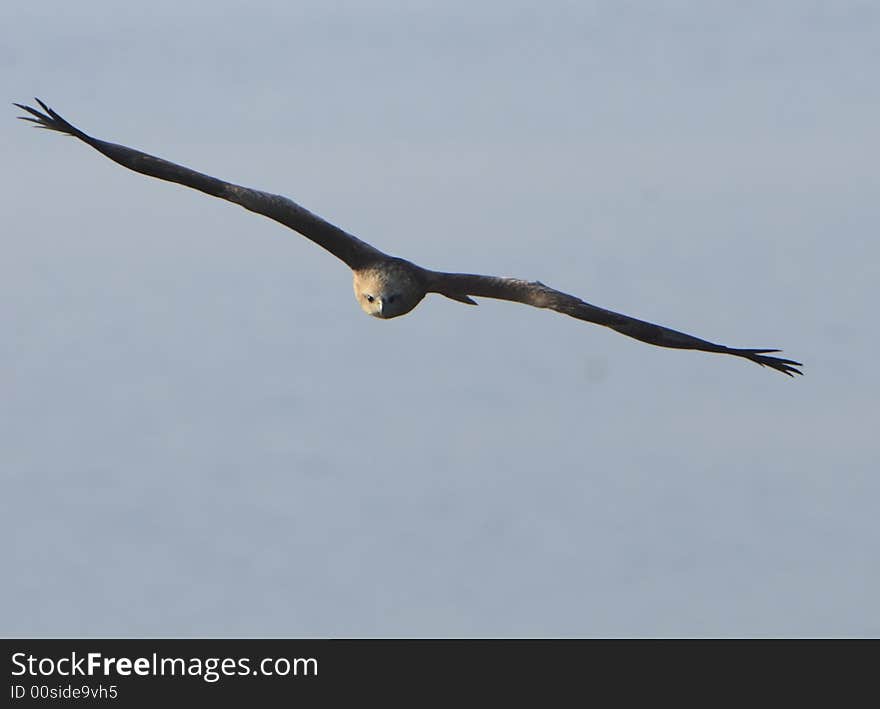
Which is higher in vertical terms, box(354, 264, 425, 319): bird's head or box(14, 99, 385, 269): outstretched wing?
box(14, 99, 385, 269): outstretched wing

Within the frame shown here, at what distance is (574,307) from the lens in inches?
1069

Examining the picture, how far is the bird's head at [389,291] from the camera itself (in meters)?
27.3

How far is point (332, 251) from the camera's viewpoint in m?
27.9

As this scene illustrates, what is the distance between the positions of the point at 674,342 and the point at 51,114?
29.0 feet

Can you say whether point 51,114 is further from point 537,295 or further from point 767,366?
point 767,366

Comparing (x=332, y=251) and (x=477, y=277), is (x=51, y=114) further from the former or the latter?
(x=477, y=277)

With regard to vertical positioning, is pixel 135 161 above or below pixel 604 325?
above

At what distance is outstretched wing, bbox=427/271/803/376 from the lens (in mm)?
27234

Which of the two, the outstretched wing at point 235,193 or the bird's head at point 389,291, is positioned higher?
the outstretched wing at point 235,193

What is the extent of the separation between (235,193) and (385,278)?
2303mm

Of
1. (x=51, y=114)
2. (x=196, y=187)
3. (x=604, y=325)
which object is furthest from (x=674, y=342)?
(x=51, y=114)

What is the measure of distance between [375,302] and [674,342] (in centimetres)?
407

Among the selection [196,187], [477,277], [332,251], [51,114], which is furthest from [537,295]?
[51,114]

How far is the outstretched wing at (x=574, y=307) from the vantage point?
2723 centimetres
